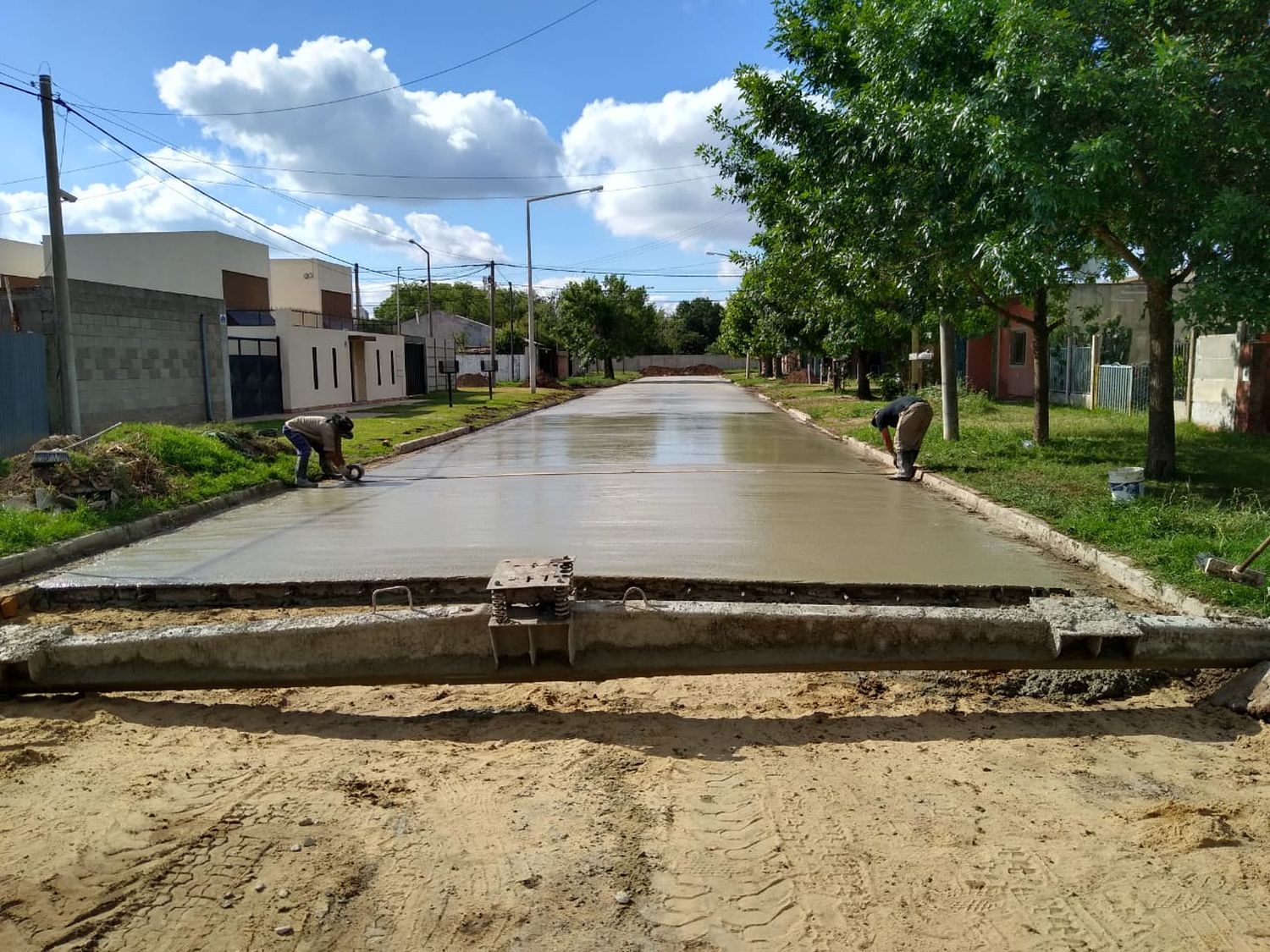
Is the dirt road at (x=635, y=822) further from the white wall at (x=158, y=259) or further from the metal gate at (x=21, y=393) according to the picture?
the white wall at (x=158, y=259)

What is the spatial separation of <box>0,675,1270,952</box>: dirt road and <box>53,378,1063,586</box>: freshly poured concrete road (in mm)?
2647

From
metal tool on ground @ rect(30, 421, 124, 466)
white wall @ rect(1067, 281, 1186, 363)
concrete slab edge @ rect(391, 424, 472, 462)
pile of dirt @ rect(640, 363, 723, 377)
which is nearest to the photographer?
metal tool on ground @ rect(30, 421, 124, 466)

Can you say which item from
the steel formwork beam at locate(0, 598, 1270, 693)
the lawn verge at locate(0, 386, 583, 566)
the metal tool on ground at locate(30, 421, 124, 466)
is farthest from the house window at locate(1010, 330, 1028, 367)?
the metal tool on ground at locate(30, 421, 124, 466)

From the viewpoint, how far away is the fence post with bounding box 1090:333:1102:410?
74.0 feet

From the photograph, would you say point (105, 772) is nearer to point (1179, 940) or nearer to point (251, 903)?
point (251, 903)

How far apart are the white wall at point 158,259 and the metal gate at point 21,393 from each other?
71.1 feet

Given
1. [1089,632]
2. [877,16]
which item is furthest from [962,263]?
[1089,632]

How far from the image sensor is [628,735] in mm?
4500

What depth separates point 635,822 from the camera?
11.9 feet

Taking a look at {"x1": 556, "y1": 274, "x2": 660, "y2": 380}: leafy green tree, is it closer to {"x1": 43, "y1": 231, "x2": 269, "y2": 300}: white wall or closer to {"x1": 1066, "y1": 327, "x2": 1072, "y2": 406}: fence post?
{"x1": 43, "y1": 231, "x2": 269, "y2": 300}: white wall

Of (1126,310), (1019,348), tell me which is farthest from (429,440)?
(1019,348)

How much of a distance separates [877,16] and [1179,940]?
11.6 meters

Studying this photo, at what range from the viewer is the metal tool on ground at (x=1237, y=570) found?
632 cm

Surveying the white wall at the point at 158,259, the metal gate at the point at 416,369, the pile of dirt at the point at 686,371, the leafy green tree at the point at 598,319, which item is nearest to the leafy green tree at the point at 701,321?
the pile of dirt at the point at 686,371
